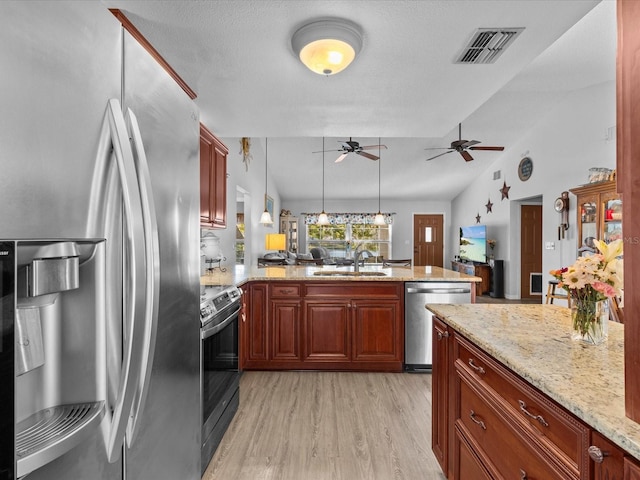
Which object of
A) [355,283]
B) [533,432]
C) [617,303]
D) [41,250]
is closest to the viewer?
[41,250]

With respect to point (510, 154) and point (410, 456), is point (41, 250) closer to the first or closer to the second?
point (410, 456)

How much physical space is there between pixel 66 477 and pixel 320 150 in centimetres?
716

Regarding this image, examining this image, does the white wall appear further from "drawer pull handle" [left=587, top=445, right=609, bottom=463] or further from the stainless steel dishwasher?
"drawer pull handle" [left=587, top=445, right=609, bottom=463]

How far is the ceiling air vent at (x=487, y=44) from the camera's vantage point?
1865mm

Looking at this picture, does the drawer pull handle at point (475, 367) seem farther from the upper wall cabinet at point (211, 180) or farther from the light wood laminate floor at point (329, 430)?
the upper wall cabinet at point (211, 180)

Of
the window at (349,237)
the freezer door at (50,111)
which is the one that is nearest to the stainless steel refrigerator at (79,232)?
the freezer door at (50,111)

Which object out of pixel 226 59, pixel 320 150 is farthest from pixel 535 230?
pixel 226 59

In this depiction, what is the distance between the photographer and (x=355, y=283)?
11.0ft

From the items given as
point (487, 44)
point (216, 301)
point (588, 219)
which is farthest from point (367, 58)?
point (588, 219)

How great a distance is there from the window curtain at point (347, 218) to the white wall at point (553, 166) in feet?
10.4

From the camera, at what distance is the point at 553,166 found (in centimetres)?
605

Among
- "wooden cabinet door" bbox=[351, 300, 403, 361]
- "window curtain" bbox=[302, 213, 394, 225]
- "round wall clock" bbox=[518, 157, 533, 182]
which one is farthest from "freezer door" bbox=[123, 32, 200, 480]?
"window curtain" bbox=[302, 213, 394, 225]

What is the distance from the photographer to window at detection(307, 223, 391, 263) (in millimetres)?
11234

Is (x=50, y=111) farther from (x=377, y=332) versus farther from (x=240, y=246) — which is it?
(x=240, y=246)
